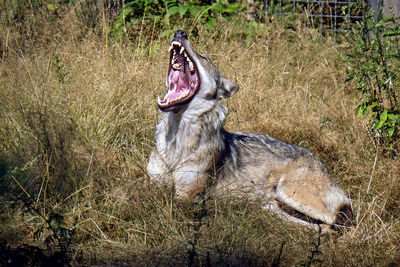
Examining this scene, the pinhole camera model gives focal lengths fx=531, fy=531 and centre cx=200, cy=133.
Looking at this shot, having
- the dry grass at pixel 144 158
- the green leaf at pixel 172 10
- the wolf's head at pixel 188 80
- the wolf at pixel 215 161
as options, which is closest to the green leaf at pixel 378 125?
the dry grass at pixel 144 158

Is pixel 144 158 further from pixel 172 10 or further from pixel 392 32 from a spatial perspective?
pixel 172 10

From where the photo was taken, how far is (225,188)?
4.41 meters

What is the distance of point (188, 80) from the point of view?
15.6ft

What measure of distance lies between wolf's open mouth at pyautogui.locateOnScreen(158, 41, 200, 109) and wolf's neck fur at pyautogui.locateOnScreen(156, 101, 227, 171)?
0.15 meters

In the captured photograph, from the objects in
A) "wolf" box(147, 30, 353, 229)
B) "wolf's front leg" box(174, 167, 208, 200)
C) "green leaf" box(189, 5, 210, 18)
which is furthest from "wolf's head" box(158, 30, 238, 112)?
"green leaf" box(189, 5, 210, 18)

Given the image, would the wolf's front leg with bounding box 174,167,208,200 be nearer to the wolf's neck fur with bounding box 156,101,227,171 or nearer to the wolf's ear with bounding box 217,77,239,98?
the wolf's neck fur with bounding box 156,101,227,171

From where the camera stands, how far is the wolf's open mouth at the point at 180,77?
178 inches

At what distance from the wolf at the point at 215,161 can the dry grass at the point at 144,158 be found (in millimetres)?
235

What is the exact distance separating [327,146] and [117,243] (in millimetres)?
2983

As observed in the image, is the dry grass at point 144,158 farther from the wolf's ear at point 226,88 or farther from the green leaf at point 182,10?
the wolf's ear at point 226,88

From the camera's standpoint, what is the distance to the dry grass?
354cm

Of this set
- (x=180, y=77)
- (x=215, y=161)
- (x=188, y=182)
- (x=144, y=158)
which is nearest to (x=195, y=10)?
(x=180, y=77)

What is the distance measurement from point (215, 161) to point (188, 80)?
0.80 metres

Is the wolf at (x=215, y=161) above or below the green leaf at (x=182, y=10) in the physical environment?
below
